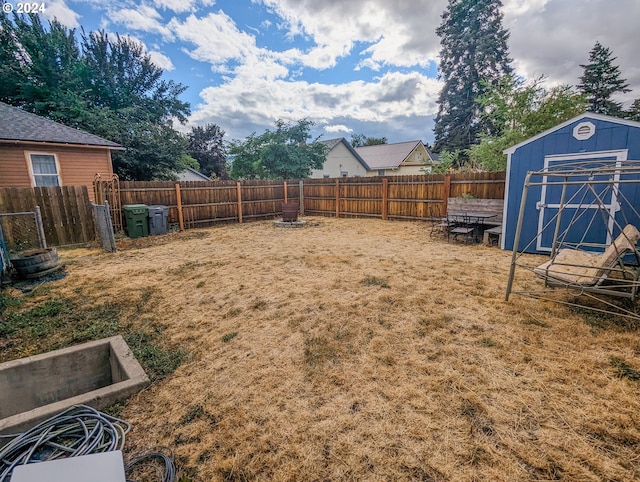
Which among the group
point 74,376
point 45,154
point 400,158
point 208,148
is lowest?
point 74,376

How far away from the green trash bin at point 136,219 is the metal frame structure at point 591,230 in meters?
9.34

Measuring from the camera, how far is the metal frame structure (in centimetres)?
322

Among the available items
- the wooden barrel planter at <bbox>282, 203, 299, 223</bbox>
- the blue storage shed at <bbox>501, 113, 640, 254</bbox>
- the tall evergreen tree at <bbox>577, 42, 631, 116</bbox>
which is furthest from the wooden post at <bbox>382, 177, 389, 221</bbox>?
the tall evergreen tree at <bbox>577, 42, 631, 116</bbox>

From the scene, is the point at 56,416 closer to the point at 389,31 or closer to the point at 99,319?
the point at 99,319

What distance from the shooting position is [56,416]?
190 centimetres

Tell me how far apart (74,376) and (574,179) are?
7.97 meters

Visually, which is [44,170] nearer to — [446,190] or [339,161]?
[446,190]

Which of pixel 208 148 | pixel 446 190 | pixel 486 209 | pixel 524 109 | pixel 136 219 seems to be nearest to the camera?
pixel 486 209

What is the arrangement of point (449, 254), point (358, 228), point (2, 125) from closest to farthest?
point (449, 254) → point (2, 125) → point (358, 228)

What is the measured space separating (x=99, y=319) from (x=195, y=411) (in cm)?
231

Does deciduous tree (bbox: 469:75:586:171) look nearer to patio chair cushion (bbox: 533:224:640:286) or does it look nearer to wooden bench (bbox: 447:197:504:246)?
wooden bench (bbox: 447:197:504:246)

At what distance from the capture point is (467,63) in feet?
71.9

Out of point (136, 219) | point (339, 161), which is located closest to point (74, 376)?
point (136, 219)

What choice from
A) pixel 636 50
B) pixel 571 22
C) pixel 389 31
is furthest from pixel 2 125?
pixel 636 50
